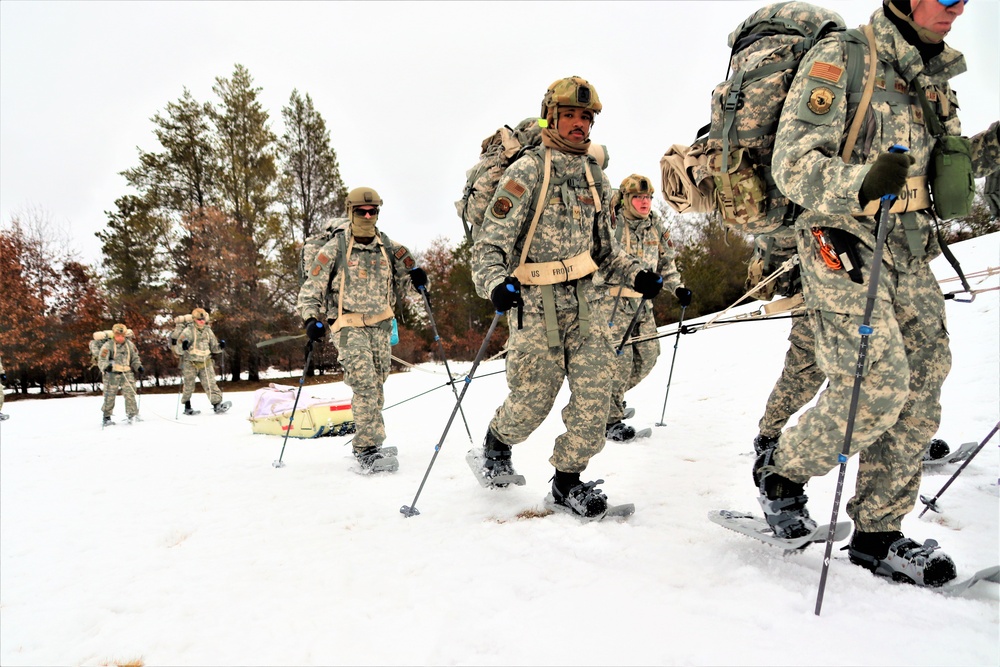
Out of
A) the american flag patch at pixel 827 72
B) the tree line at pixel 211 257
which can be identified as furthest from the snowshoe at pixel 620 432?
the tree line at pixel 211 257

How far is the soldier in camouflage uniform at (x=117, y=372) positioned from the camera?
1090 cm

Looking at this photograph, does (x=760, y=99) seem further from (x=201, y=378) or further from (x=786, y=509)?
(x=201, y=378)

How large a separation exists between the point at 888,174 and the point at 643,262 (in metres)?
3.97

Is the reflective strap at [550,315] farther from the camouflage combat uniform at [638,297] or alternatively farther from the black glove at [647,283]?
the camouflage combat uniform at [638,297]

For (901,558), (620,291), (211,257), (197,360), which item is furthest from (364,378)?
(211,257)

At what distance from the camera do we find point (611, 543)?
288 cm

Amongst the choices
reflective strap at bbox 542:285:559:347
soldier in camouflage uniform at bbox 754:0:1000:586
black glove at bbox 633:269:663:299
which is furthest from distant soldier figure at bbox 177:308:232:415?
soldier in camouflage uniform at bbox 754:0:1000:586

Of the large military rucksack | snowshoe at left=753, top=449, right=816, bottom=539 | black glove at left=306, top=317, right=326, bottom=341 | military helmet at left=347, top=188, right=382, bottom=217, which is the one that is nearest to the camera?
the large military rucksack

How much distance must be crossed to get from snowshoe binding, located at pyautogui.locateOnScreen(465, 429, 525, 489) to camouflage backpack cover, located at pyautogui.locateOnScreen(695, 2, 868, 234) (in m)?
2.33

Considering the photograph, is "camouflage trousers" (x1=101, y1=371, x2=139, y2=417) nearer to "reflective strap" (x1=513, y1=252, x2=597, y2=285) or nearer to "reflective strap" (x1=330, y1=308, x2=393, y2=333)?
"reflective strap" (x1=330, y1=308, x2=393, y2=333)

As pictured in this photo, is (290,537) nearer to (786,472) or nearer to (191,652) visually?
(191,652)

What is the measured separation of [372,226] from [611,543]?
14.4ft

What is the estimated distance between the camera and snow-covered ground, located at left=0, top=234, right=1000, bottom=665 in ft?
6.38

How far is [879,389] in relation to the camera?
2197 millimetres
